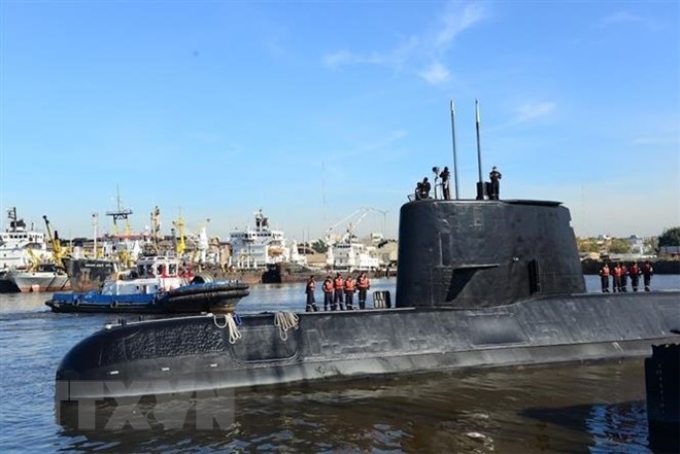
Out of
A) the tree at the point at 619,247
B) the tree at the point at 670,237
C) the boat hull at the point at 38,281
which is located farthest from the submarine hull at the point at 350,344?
the tree at the point at 619,247

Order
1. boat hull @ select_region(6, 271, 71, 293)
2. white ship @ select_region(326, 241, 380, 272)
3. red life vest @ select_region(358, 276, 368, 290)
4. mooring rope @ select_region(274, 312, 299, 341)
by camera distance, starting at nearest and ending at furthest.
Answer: mooring rope @ select_region(274, 312, 299, 341)
red life vest @ select_region(358, 276, 368, 290)
boat hull @ select_region(6, 271, 71, 293)
white ship @ select_region(326, 241, 380, 272)

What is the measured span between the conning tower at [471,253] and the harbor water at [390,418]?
1.71m

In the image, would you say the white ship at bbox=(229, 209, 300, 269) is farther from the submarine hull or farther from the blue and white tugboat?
the submarine hull

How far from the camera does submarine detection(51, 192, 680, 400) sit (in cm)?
1210

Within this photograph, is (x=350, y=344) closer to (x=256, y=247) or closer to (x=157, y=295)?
(x=157, y=295)

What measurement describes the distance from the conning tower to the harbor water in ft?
5.61

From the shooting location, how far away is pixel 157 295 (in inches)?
1564

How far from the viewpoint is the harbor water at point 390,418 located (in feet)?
30.7

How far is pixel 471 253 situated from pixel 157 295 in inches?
1151

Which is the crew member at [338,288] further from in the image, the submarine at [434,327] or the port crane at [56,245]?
the port crane at [56,245]

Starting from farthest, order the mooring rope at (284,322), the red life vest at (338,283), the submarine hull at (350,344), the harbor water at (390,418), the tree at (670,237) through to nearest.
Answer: the tree at (670,237)
the red life vest at (338,283)
the mooring rope at (284,322)
the submarine hull at (350,344)
the harbor water at (390,418)

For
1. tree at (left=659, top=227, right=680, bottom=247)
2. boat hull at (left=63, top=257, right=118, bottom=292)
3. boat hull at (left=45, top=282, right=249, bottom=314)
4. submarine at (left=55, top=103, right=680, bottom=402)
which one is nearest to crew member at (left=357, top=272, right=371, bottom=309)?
submarine at (left=55, top=103, right=680, bottom=402)

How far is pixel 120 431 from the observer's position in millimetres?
10234

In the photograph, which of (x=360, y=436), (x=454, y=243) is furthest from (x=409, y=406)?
(x=454, y=243)
